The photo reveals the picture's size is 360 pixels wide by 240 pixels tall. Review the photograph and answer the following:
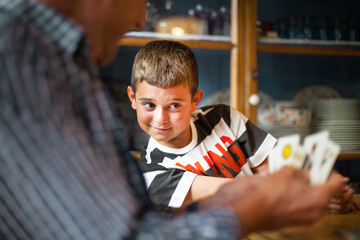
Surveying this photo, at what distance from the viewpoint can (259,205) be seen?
55 centimetres

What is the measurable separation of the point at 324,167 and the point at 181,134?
0.76 metres

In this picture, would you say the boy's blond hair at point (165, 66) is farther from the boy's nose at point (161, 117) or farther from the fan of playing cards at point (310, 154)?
the fan of playing cards at point (310, 154)

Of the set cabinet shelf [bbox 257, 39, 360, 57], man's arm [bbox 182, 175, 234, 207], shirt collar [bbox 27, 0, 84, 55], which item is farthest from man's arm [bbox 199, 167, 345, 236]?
cabinet shelf [bbox 257, 39, 360, 57]

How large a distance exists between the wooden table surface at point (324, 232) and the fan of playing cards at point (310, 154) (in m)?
0.11

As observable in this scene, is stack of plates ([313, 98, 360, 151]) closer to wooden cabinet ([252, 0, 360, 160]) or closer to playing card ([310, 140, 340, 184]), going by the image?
wooden cabinet ([252, 0, 360, 160])

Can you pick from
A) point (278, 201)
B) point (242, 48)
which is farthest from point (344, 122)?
point (278, 201)

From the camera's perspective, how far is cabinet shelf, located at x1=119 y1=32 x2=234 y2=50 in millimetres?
2102

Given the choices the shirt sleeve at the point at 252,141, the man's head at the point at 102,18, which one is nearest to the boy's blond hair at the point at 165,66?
the shirt sleeve at the point at 252,141

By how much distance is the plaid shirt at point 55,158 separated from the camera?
0.50 m

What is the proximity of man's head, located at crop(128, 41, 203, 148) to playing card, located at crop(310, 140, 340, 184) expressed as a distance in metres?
0.66

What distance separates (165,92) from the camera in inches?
51.4

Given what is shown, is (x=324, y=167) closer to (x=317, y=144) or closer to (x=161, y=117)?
(x=317, y=144)

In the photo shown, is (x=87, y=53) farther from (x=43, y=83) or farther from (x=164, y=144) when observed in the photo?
(x=164, y=144)

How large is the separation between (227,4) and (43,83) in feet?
6.38
